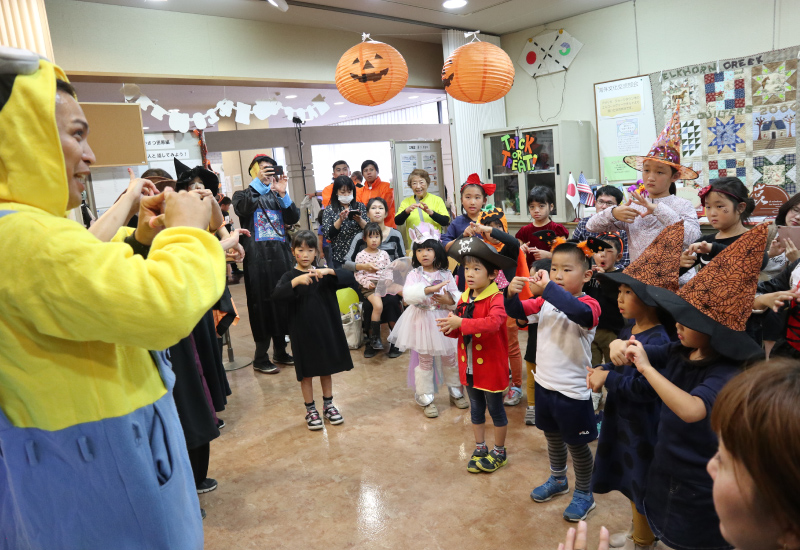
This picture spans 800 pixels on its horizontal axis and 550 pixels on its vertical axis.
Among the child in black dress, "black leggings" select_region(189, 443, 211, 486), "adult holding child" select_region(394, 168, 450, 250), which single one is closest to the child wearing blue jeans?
the child in black dress

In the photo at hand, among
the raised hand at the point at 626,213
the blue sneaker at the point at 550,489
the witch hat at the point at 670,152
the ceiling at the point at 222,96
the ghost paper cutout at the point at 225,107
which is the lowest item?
the blue sneaker at the point at 550,489

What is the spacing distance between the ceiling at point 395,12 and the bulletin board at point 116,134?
0.97m

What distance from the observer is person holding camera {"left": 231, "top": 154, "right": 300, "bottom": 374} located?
4055 mm

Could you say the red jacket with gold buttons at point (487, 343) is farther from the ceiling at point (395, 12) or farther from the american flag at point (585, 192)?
the ceiling at point (395, 12)

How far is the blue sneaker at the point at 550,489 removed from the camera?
2289 mm

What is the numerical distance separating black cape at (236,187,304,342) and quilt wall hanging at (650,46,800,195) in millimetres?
3842

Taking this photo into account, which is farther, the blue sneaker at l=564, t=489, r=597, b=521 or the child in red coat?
the child in red coat

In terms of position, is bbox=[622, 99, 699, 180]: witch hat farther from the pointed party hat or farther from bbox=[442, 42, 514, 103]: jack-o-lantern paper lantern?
the pointed party hat

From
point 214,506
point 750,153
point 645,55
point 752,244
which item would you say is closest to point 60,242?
point 752,244

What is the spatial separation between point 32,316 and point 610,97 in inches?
233

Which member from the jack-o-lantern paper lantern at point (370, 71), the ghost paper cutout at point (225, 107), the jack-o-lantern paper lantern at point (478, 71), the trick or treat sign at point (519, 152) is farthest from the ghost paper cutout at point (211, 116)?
the trick or treat sign at point (519, 152)

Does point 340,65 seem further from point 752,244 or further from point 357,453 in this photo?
point 752,244

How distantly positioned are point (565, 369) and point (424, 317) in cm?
121

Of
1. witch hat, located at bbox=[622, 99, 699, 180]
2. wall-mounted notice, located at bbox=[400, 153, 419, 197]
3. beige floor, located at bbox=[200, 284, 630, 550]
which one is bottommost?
beige floor, located at bbox=[200, 284, 630, 550]
